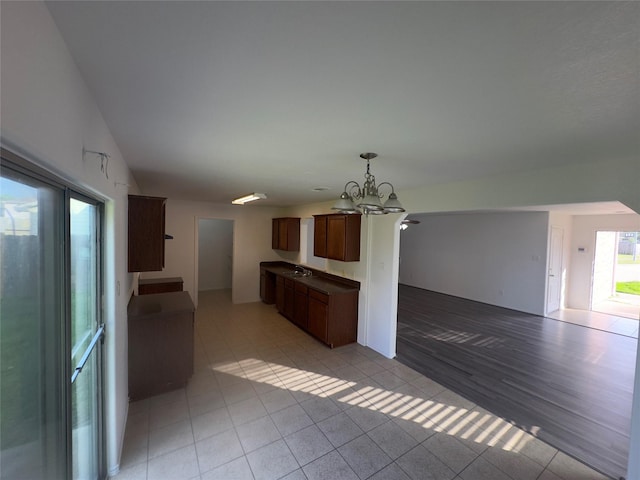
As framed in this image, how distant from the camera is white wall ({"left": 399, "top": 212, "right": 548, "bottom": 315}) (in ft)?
20.6

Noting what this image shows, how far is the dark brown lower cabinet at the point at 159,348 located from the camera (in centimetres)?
288

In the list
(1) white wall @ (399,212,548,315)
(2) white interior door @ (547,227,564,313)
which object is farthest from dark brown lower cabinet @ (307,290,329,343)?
(2) white interior door @ (547,227,564,313)

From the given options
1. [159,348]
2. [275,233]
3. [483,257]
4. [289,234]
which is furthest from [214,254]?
[483,257]

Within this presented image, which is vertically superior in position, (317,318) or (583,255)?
(583,255)

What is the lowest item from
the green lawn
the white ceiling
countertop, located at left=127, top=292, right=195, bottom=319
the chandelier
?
the green lawn

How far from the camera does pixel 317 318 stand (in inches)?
179

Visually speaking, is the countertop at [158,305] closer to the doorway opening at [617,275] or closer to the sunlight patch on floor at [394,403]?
the sunlight patch on floor at [394,403]

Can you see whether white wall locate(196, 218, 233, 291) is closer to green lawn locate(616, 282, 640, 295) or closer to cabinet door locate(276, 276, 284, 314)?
cabinet door locate(276, 276, 284, 314)

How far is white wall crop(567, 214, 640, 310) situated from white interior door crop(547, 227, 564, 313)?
1.91ft

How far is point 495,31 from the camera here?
Result: 0.84 metres

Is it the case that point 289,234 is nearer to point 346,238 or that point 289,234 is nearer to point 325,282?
point 325,282

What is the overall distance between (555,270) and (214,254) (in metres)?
8.90

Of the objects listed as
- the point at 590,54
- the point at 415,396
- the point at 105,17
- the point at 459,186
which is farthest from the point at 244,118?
the point at 415,396

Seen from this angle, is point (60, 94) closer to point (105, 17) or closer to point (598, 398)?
point (105, 17)
